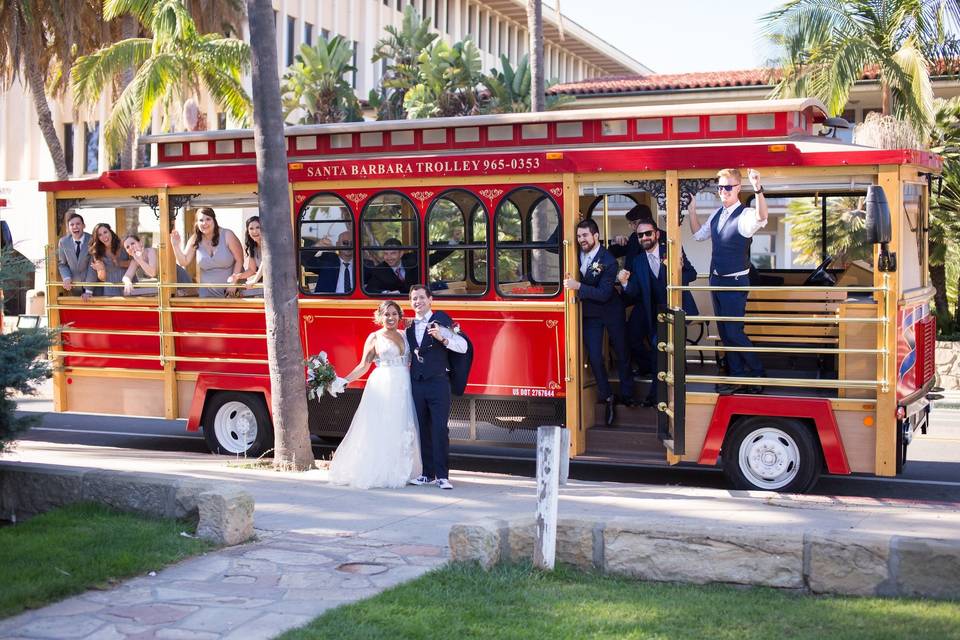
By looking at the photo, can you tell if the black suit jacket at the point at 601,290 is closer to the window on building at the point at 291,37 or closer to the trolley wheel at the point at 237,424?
the trolley wheel at the point at 237,424

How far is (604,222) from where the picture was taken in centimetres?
1177

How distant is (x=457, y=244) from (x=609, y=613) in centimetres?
569

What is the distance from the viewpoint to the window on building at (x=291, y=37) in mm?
37594

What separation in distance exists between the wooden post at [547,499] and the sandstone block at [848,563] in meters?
1.47

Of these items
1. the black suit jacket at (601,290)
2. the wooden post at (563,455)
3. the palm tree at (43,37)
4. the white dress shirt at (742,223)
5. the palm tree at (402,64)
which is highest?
the palm tree at (402,64)

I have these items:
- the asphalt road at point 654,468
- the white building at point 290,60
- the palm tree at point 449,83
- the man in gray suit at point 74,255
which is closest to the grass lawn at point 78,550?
the asphalt road at point 654,468

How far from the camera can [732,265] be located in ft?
33.2

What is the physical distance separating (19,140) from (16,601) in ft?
104

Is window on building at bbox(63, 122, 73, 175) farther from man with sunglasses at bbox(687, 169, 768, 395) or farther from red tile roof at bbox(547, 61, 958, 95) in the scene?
man with sunglasses at bbox(687, 169, 768, 395)

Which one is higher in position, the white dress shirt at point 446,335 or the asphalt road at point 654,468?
the white dress shirt at point 446,335

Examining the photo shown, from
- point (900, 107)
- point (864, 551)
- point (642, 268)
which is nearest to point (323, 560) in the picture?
point (864, 551)

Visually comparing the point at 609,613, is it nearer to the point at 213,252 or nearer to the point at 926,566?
the point at 926,566

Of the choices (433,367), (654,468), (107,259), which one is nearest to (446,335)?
(433,367)

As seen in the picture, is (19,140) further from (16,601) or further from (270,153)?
(16,601)
